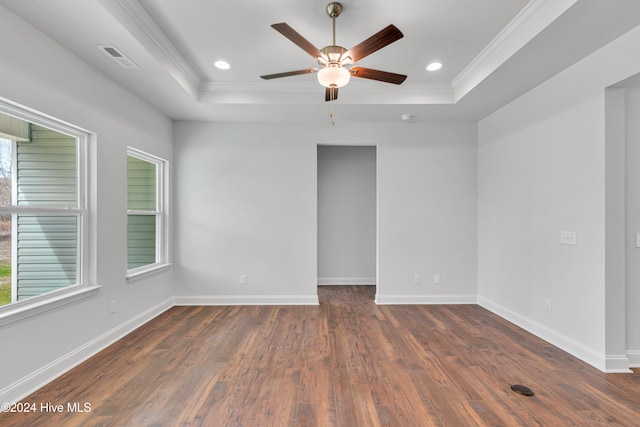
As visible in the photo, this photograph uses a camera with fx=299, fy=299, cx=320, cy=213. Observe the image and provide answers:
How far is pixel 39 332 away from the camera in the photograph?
87.1 inches

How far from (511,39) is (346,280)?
431cm

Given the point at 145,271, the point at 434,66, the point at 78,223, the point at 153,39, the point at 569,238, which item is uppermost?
the point at 434,66

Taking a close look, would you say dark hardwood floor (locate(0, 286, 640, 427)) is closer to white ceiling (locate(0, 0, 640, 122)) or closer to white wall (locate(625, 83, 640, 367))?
white wall (locate(625, 83, 640, 367))

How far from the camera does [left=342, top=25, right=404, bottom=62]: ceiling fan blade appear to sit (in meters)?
1.89

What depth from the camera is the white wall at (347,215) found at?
18.6 ft

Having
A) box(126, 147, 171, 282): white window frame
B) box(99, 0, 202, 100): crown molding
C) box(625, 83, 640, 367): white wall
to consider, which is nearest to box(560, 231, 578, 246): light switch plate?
box(625, 83, 640, 367): white wall

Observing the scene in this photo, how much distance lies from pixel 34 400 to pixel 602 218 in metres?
4.52

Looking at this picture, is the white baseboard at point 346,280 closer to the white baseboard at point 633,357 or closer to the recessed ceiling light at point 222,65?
the white baseboard at point 633,357

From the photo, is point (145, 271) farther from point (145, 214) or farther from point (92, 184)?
point (92, 184)

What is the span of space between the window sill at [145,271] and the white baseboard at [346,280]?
270 centimetres

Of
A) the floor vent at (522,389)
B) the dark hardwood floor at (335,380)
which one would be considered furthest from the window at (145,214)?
the floor vent at (522,389)

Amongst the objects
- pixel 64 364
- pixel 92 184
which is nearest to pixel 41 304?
pixel 64 364

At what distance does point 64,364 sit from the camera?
95.0 inches

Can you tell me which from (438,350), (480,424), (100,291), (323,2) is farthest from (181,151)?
(480,424)
